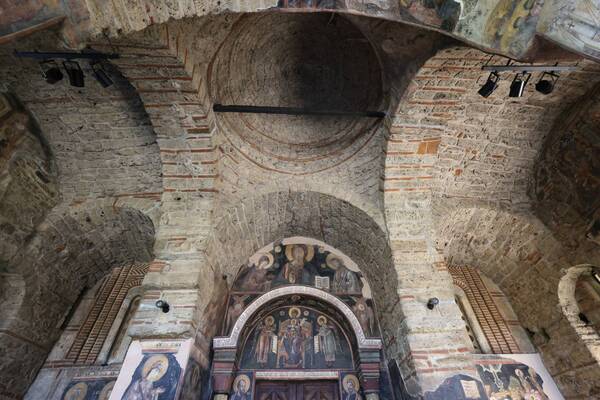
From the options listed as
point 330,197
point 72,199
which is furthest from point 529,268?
point 72,199

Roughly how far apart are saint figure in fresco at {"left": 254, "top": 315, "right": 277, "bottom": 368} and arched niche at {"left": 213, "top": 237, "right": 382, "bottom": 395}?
1cm

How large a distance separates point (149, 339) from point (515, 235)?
6084 millimetres

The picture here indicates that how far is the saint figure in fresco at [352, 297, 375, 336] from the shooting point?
4703 mm

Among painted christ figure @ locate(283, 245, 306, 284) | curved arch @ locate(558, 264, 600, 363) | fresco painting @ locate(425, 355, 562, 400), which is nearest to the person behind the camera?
curved arch @ locate(558, 264, 600, 363)

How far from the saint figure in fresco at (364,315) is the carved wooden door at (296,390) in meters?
0.97

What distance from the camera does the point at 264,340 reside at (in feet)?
16.1

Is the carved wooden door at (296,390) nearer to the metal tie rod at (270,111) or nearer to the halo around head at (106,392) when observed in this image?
the halo around head at (106,392)

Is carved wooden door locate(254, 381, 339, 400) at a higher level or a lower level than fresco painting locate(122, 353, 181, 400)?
higher

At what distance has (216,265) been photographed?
4.50m

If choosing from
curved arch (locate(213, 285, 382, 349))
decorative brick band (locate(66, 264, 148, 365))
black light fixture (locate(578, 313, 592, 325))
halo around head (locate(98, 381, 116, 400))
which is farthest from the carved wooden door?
black light fixture (locate(578, 313, 592, 325))

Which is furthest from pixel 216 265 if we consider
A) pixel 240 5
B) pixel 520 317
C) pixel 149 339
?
pixel 520 317

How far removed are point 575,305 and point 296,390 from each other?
4.81 metres

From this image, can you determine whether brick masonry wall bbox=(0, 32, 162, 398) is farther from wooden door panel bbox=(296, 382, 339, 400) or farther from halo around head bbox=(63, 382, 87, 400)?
wooden door panel bbox=(296, 382, 339, 400)

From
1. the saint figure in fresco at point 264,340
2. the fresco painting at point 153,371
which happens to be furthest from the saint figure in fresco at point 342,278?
the fresco painting at point 153,371
